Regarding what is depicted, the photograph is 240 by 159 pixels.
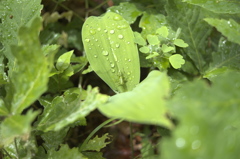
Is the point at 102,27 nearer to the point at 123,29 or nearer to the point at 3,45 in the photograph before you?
the point at 123,29

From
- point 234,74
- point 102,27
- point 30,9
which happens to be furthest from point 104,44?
point 234,74

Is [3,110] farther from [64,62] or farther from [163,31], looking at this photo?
[163,31]

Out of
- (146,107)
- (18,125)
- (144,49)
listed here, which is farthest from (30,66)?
(144,49)

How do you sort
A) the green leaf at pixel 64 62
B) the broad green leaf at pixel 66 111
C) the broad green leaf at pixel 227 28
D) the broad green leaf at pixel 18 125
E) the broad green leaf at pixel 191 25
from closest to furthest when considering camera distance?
the broad green leaf at pixel 18 125 < the broad green leaf at pixel 66 111 < the broad green leaf at pixel 227 28 < the green leaf at pixel 64 62 < the broad green leaf at pixel 191 25

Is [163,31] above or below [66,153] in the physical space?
above

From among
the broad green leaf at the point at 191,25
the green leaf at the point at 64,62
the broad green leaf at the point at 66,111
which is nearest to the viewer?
the broad green leaf at the point at 66,111

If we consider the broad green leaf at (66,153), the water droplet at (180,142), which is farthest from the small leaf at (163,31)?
the water droplet at (180,142)

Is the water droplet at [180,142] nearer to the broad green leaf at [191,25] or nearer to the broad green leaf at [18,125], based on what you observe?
the broad green leaf at [18,125]
